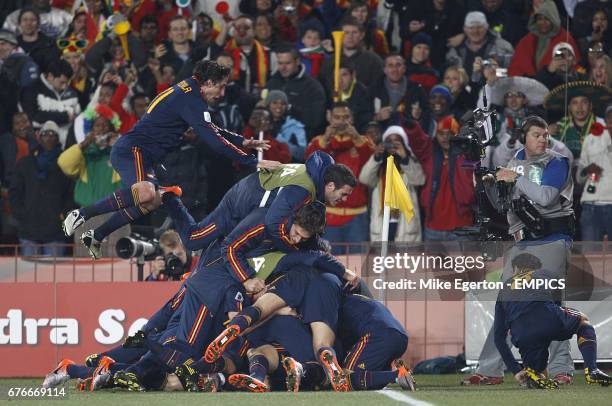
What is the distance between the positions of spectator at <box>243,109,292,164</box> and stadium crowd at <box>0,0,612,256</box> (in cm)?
2

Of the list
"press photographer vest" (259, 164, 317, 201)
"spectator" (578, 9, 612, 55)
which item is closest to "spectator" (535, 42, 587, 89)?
"spectator" (578, 9, 612, 55)

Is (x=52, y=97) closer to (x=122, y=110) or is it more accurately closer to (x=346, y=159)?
(x=122, y=110)

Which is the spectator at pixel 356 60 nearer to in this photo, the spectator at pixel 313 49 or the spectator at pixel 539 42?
the spectator at pixel 313 49

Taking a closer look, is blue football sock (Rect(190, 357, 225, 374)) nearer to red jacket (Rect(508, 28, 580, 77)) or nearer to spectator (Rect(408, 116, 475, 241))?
spectator (Rect(408, 116, 475, 241))

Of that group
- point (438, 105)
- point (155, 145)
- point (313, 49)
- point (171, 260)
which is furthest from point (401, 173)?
point (155, 145)

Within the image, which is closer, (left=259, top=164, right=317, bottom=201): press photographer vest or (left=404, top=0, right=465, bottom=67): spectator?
(left=259, top=164, right=317, bottom=201): press photographer vest

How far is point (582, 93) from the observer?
48.3 ft

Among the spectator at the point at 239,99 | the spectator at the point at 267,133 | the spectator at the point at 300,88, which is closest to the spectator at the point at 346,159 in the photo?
the spectator at the point at 267,133

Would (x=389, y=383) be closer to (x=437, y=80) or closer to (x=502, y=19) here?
(x=437, y=80)

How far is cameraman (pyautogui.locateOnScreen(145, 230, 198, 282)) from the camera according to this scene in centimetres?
1285

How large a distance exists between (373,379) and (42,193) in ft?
21.1

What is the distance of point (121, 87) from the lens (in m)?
16.2

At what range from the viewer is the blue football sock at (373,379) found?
1027cm

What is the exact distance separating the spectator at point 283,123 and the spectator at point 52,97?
2553mm
